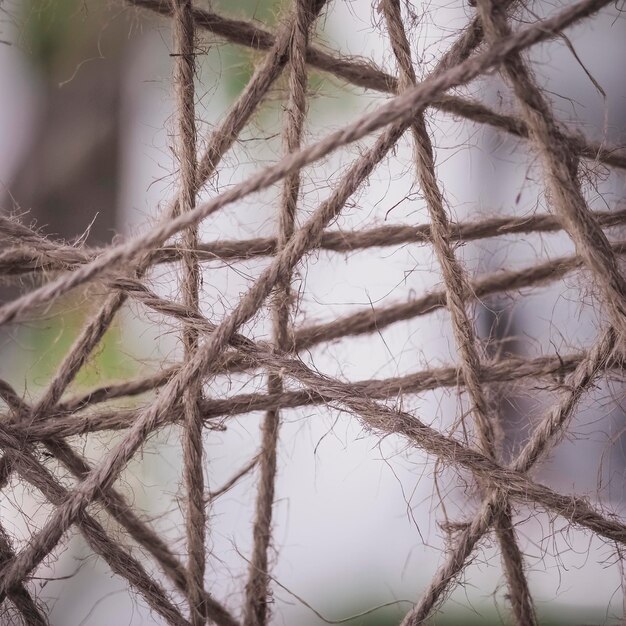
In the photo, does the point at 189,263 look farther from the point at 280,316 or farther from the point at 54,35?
the point at 54,35

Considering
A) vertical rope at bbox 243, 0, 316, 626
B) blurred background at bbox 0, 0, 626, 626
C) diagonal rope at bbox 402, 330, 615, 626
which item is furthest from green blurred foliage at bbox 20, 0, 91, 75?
diagonal rope at bbox 402, 330, 615, 626

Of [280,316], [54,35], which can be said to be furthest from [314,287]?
[54,35]

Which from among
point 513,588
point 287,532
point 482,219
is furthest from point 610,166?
point 287,532

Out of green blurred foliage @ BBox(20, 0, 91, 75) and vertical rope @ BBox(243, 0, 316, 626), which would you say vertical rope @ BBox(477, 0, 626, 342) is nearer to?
vertical rope @ BBox(243, 0, 316, 626)

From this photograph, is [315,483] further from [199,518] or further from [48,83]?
[48,83]

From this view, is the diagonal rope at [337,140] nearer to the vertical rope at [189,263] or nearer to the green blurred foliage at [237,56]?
the vertical rope at [189,263]

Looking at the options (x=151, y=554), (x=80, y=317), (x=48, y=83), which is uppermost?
(x=48, y=83)
